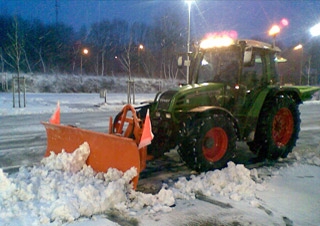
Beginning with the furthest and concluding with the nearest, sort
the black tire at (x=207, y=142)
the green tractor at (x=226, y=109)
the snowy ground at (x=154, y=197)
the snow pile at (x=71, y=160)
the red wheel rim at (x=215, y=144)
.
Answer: the red wheel rim at (x=215, y=144), the green tractor at (x=226, y=109), the black tire at (x=207, y=142), the snow pile at (x=71, y=160), the snowy ground at (x=154, y=197)

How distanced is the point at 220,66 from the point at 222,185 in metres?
2.73

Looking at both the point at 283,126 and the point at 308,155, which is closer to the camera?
the point at 308,155

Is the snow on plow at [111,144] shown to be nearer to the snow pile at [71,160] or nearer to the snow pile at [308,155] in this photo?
the snow pile at [71,160]

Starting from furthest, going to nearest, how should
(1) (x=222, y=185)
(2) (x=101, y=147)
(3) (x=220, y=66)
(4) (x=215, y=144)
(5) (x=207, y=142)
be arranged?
(3) (x=220, y=66) → (4) (x=215, y=144) → (5) (x=207, y=142) → (2) (x=101, y=147) → (1) (x=222, y=185)

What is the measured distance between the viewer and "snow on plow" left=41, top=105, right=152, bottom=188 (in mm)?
5234

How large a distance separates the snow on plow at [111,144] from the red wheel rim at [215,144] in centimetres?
127

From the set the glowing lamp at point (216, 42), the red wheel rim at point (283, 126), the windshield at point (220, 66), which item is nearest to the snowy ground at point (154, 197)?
the red wheel rim at point (283, 126)

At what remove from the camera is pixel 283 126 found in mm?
8266

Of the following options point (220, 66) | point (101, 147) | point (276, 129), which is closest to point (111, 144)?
point (101, 147)

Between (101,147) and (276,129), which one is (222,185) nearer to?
(101,147)

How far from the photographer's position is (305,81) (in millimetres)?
42312

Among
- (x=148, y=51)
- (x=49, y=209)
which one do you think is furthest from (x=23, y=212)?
(x=148, y=51)

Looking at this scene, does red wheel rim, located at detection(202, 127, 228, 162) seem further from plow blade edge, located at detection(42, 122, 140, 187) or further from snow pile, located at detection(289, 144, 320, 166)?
snow pile, located at detection(289, 144, 320, 166)

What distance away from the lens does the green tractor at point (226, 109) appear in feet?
20.5
